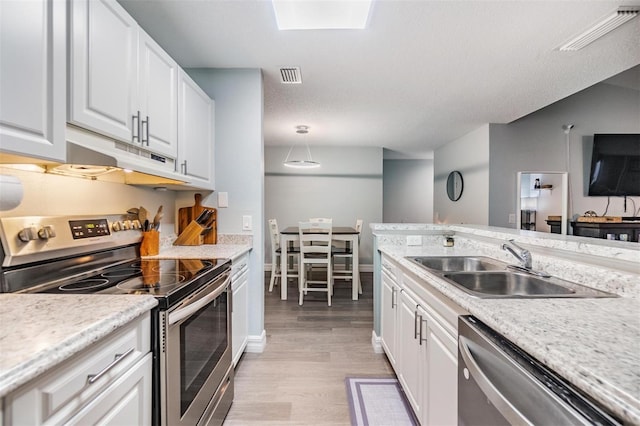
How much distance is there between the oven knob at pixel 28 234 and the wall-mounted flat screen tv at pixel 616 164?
5.98 metres

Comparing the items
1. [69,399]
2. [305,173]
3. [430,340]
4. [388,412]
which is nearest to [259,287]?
[388,412]

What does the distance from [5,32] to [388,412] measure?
2341 millimetres

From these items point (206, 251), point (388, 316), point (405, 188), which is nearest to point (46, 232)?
point (206, 251)

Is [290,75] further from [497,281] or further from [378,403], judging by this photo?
[378,403]

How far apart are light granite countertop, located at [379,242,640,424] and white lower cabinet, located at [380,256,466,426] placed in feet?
0.60

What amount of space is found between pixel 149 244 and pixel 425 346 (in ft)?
5.85

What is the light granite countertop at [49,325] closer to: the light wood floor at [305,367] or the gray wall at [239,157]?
the light wood floor at [305,367]

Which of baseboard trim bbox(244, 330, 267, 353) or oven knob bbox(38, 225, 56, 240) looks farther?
baseboard trim bbox(244, 330, 267, 353)

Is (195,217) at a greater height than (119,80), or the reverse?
(119,80)

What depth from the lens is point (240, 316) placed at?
87.6 inches

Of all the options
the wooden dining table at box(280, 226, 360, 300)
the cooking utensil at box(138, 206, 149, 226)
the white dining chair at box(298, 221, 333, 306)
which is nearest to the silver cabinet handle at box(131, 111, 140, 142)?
the cooking utensil at box(138, 206, 149, 226)

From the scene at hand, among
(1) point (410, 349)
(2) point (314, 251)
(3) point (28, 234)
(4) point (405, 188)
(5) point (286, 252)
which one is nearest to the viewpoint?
(3) point (28, 234)

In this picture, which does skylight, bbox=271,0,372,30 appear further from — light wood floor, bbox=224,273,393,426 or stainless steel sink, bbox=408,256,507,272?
light wood floor, bbox=224,273,393,426

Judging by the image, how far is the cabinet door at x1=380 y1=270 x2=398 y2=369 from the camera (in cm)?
200
